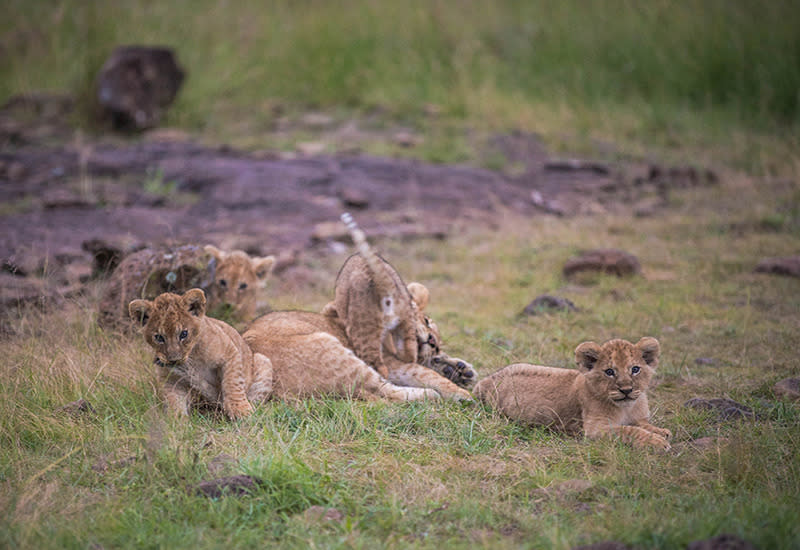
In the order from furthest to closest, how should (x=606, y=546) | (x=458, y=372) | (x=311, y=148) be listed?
(x=311, y=148), (x=458, y=372), (x=606, y=546)

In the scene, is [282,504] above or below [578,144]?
below

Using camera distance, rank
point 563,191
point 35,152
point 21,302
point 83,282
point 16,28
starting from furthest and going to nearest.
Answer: point 16,28, point 35,152, point 563,191, point 83,282, point 21,302

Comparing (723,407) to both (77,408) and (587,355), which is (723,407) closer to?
(587,355)

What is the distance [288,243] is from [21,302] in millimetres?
3726

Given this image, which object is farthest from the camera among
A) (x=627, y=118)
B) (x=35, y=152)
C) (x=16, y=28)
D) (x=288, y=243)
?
(x=16, y=28)

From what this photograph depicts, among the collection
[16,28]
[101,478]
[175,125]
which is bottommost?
[101,478]

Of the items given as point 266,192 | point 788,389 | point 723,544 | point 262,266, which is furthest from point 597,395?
point 266,192

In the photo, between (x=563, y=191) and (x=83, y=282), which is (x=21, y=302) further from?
(x=563, y=191)

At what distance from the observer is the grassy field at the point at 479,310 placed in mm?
4156

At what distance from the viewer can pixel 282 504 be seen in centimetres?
423

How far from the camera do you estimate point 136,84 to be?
14922mm

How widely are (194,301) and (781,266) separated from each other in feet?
21.1

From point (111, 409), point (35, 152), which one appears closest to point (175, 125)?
point (35, 152)

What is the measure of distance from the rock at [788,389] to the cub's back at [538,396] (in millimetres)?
1522
